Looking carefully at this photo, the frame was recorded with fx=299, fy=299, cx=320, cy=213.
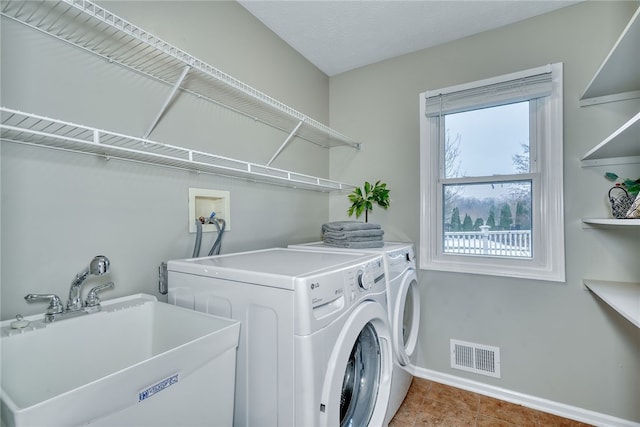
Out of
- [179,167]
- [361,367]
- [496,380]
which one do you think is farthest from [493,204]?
[179,167]

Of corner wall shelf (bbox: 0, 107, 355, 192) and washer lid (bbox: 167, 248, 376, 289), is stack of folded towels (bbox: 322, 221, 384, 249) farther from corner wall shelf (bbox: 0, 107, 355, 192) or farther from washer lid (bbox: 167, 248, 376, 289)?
corner wall shelf (bbox: 0, 107, 355, 192)

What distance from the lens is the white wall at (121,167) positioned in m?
0.98

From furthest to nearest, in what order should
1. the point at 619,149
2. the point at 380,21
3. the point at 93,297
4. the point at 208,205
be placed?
the point at 380,21 < the point at 208,205 < the point at 619,149 < the point at 93,297

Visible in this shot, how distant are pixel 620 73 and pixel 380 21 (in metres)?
1.33

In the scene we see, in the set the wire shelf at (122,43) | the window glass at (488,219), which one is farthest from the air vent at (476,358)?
the wire shelf at (122,43)

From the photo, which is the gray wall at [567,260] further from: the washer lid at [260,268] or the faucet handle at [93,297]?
the faucet handle at [93,297]

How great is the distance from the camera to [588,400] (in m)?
1.76

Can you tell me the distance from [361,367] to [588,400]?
1.45 metres

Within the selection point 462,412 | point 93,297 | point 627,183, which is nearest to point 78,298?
point 93,297

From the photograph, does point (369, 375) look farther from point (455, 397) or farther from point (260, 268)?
point (455, 397)

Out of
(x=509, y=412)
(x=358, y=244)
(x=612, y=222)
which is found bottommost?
(x=509, y=412)

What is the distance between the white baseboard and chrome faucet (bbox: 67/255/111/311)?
5.82ft

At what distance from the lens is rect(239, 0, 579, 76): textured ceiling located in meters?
1.83

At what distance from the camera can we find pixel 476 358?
6.77ft
